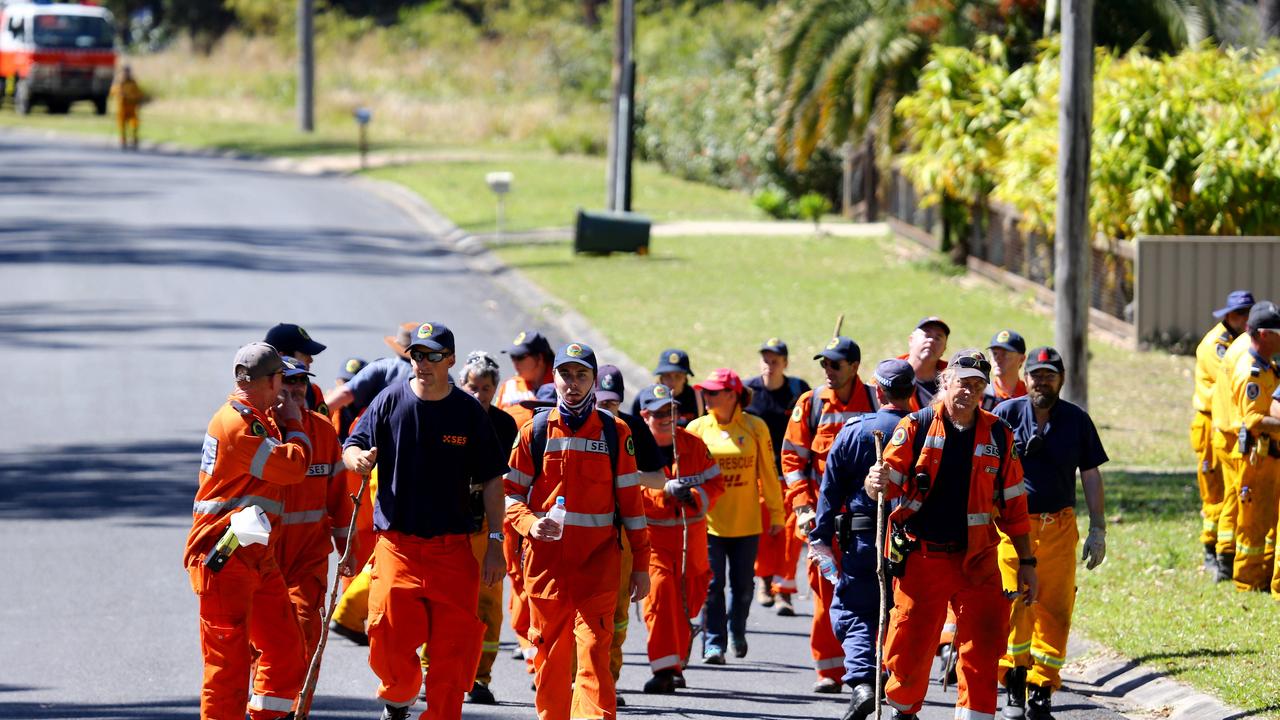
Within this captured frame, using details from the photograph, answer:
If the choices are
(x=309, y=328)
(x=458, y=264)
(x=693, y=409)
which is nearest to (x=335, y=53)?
(x=458, y=264)

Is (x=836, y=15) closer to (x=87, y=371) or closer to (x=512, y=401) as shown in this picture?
(x=87, y=371)

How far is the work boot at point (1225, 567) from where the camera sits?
38.0ft

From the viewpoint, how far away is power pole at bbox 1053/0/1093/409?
15.2 m

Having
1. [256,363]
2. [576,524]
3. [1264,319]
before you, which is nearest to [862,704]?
[576,524]

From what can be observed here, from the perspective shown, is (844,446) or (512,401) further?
(512,401)

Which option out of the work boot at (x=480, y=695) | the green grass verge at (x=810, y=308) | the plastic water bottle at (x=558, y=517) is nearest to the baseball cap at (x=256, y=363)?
the plastic water bottle at (x=558, y=517)

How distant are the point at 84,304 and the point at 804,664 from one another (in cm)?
1592

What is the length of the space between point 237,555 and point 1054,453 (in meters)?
4.05

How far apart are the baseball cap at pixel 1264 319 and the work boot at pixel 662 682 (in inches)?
163

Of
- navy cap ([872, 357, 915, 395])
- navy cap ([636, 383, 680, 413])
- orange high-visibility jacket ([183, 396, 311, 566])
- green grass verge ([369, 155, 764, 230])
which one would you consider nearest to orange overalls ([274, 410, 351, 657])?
orange high-visibility jacket ([183, 396, 311, 566])

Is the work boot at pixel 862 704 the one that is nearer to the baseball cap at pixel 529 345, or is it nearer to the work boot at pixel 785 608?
the baseball cap at pixel 529 345

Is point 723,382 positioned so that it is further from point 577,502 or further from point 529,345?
point 577,502

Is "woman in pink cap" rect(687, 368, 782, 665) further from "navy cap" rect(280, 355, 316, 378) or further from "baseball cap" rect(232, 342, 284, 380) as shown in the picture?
"baseball cap" rect(232, 342, 284, 380)

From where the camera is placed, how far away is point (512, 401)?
1020 centimetres
